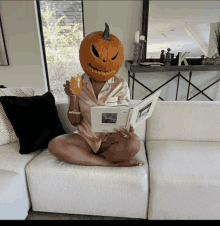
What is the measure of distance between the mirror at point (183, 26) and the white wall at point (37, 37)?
264 millimetres

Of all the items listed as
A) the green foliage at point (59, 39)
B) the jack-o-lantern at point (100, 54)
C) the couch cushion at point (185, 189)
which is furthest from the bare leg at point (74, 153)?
the green foliage at point (59, 39)

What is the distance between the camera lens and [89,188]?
0.95 m

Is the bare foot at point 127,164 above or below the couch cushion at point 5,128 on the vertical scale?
below

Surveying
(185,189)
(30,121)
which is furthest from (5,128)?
(185,189)

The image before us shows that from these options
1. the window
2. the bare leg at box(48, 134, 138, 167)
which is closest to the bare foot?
the bare leg at box(48, 134, 138, 167)

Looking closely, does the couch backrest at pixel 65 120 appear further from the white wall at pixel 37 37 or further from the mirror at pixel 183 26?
the mirror at pixel 183 26

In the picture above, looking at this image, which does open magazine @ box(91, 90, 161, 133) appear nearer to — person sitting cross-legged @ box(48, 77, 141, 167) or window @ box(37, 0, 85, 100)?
person sitting cross-legged @ box(48, 77, 141, 167)

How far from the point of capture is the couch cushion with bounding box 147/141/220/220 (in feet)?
2.95

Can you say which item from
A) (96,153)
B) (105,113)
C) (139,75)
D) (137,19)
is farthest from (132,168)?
(137,19)

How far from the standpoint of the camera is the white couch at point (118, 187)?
2.96 feet

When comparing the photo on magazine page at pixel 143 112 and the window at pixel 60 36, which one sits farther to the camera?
the window at pixel 60 36

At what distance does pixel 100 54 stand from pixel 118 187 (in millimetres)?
711

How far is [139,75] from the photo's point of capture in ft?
9.55

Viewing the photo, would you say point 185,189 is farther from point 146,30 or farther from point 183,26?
point 183,26
